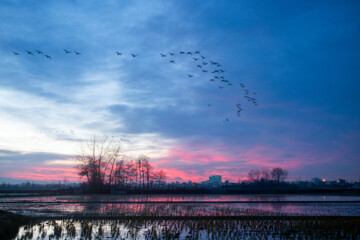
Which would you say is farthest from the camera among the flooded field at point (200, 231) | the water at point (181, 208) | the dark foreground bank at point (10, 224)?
the water at point (181, 208)

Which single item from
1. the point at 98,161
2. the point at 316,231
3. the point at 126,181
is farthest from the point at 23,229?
the point at 126,181

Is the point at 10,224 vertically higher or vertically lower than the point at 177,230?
higher

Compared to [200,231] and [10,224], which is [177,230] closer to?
[200,231]

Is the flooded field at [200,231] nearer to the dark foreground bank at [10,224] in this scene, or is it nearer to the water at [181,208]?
the dark foreground bank at [10,224]

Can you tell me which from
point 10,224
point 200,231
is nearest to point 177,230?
point 200,231

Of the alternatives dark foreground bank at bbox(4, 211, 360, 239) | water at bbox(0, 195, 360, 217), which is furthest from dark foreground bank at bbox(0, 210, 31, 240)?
water at bbox(0, 195, 360, 217)

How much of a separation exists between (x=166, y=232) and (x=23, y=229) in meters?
9.81

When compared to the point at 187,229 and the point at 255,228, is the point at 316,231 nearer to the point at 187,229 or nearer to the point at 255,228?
the point at 255,228

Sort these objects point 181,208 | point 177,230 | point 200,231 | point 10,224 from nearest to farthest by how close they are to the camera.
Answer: point 200,231
point 177,230
point 10,224
point 181,208

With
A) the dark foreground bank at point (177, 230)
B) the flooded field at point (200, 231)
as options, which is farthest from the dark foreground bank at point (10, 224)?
the flooded field at point (200, 231)

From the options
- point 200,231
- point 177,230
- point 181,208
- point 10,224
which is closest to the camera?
point 200,231

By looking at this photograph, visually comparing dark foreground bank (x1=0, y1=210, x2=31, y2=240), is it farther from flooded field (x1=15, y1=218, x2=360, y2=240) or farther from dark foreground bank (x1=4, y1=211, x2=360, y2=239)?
flooded field (x1=15, y1=218, x2=360, y2=240)

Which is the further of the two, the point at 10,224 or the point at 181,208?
the point at 181,208

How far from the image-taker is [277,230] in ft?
59.7
